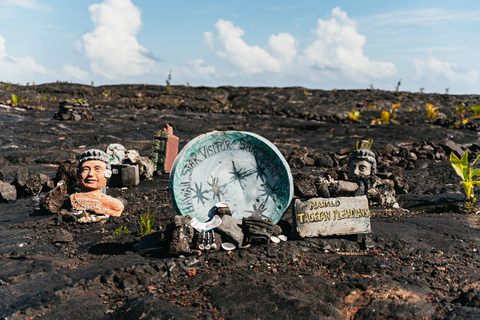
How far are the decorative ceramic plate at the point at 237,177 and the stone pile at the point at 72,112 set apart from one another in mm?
14252

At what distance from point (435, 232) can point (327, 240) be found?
1.68 meters

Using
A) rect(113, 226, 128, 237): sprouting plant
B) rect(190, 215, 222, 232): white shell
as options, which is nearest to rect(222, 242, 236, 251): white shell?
rect(190, 215, 222, 232): white shell

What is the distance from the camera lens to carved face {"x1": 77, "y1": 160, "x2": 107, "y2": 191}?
20.1 ft

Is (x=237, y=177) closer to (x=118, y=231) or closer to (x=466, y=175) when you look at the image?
(x=118, y=231)

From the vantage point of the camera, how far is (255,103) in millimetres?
26406

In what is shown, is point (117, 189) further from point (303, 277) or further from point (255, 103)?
point (255, 103)

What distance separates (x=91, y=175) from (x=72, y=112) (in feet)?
41.8

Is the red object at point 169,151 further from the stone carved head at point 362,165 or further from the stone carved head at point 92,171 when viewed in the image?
the stone carved head at point 362,165

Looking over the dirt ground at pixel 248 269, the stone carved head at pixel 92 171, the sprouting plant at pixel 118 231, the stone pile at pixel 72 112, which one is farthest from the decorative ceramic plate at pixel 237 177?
the stone pile at pixel 72 112

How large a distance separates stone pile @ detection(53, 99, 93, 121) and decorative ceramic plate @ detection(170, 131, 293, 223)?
1425 centimetres

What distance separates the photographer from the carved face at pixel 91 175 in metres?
6.13

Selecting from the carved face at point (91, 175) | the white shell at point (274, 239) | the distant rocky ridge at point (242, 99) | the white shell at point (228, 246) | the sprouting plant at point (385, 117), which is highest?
the distant rocky ridge at point (242, 99)

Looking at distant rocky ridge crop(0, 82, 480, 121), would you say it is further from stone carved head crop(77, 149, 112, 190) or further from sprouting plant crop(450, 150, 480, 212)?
stone carved head crop(77, 149, 112, 190)

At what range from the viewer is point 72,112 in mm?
17625
